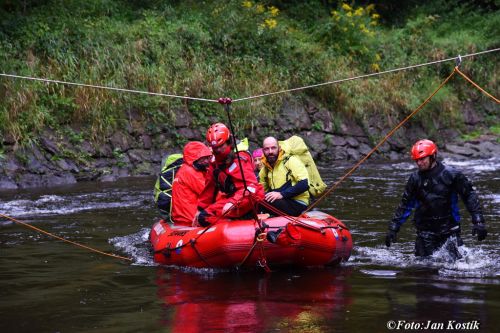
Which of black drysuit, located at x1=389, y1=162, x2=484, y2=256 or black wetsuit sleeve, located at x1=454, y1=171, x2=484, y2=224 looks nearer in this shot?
black wetsuit sleeve, located at x1=454, y1=171, x2=484, y2=224

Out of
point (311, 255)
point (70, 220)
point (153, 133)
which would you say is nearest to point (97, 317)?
point (311, 255)

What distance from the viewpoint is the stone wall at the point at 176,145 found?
1612cm

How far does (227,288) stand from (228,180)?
1.41m

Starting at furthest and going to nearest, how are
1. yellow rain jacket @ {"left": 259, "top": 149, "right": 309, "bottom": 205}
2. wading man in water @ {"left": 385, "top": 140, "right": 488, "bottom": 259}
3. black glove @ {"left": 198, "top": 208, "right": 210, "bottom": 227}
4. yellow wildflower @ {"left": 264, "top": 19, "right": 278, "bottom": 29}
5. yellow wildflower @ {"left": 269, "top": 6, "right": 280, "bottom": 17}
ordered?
yellow wildflower @ {"left": 269, "top": 6, "right": 280, "bottom": 17} → yellow wildflower @ {"left": 264, "top": 19, "right": 278, "bottom": 29} → yellow rain jacket @ {"left": 259, "top": 149, "right": 309, "bottom": 205} → black glove @ {"left": 198, "top": 208, "right": 210, "bottom": 227} → wading man in water @ {"left": 385, "top": 140, "right": 488, "bottom": 259}

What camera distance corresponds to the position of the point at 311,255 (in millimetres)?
8586

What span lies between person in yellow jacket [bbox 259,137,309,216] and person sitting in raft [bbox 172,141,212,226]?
750 mm

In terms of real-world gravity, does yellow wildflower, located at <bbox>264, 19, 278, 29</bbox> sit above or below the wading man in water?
above

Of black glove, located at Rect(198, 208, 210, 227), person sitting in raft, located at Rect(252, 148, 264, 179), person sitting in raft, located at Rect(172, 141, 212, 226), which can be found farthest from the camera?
person sitting in raft, located at Rect(252, 148, 264, 179)

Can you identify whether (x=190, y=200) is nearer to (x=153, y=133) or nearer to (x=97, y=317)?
(x=97, y=317)

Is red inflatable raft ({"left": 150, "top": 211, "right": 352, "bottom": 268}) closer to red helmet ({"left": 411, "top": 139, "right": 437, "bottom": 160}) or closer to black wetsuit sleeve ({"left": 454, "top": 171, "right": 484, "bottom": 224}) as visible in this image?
red helmet ({"left": 411, "top": 139, "right": 437, "bottom": 160})

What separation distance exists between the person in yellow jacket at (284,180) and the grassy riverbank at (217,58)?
335 inches

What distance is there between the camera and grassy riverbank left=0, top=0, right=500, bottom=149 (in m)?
17.9

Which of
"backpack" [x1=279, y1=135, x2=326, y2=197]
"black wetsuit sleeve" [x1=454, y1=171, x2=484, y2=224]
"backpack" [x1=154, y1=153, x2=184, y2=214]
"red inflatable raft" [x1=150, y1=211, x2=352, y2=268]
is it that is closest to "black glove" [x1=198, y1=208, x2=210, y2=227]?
"red inflatable raft" [x1=150, y1=211, x2=352, y2=268]

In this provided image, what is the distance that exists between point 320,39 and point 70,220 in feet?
45.1
